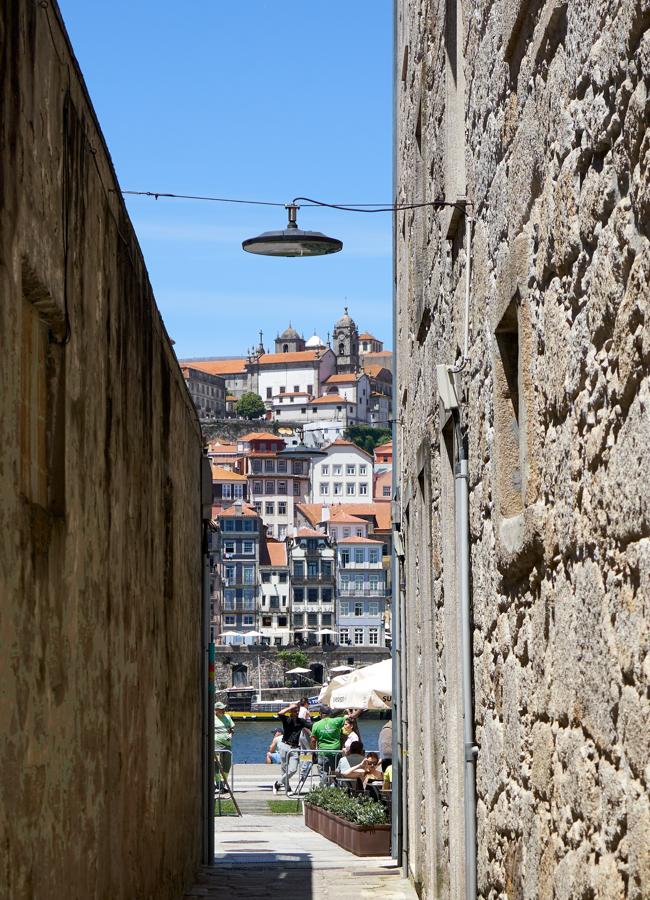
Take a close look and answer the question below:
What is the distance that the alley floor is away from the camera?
1098 cm

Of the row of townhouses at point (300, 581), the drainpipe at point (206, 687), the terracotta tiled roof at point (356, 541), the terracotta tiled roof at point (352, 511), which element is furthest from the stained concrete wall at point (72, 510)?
the terracotta tiled roof at point (352, 511)

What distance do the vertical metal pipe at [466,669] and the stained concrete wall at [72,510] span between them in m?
1.45

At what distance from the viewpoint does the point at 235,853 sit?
49.6 ft

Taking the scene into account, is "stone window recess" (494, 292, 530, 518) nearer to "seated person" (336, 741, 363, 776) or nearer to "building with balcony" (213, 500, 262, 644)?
"seated person" (336, 741, 363, 776)

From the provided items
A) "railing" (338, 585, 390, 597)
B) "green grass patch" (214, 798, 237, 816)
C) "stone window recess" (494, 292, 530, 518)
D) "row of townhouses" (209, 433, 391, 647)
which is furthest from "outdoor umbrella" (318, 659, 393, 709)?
"railing" (338, 585, 390, 597)

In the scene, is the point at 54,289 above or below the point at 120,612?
above

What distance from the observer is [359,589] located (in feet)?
387

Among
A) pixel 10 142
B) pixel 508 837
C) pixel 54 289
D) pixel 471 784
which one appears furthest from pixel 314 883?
pixel 10 142

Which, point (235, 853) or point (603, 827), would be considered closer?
point (603, 827)

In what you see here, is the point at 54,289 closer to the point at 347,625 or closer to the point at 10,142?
the point at 10,142

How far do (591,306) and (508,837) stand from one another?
226cm

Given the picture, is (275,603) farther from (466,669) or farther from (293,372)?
(466,669)

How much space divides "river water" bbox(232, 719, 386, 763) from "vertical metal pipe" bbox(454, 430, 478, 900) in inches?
2194

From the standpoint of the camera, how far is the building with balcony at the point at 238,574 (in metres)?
119
